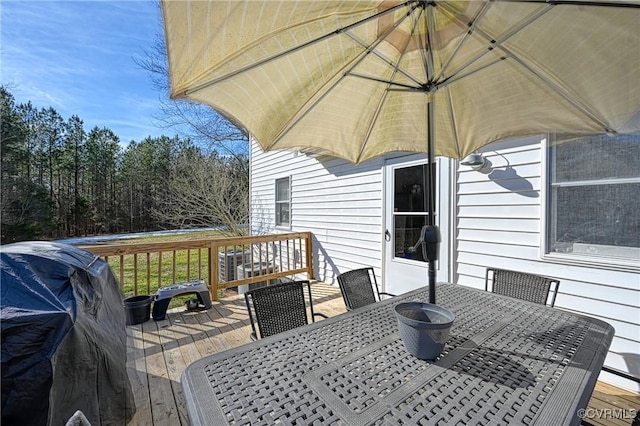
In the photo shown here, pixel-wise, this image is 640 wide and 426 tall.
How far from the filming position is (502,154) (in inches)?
111

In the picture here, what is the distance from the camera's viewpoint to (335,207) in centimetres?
507

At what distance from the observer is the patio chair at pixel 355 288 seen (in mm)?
2201

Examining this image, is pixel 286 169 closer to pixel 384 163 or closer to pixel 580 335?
pixel 384 163

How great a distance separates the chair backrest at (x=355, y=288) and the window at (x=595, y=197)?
1732 mm

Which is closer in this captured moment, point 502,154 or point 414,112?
point 414,112

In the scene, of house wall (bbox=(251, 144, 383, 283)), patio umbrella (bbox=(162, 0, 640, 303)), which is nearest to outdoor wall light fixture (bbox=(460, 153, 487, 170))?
patio umbrella (bbox=(162, 0, 640, 303))

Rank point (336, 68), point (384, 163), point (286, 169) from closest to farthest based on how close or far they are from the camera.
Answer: point (336, 68) < point (384, 163) < point (286, 169)

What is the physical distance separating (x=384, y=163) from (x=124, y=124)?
19018mm

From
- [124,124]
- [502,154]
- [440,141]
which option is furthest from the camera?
[124,124]

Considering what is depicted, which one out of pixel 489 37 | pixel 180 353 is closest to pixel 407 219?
pixel 489 37

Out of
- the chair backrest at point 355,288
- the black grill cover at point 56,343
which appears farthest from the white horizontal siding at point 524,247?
the black grill cover at point 56,343

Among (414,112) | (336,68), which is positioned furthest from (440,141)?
(336,68)

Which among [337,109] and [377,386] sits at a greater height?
[337,109]

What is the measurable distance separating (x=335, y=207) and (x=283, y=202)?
1.99 metres
